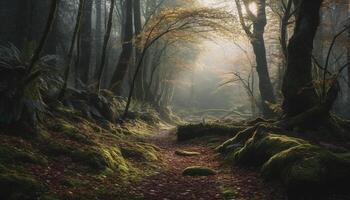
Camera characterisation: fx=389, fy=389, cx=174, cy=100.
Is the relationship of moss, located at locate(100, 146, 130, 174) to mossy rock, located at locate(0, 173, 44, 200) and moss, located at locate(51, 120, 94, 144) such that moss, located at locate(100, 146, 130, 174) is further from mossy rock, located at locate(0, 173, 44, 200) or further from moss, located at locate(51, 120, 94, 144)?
mossy rock, located at locate(0, 173, 44, 200)

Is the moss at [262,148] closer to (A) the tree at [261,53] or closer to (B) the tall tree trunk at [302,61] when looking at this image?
(B) the tall tree trunk at [302,61]

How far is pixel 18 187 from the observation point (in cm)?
539

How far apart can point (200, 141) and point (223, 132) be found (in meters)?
0.99

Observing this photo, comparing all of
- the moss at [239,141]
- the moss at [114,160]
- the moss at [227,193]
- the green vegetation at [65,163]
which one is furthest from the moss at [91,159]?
the moss at [239,141]

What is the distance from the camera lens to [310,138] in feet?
33.6

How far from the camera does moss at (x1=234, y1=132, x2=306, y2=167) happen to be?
8096 mm

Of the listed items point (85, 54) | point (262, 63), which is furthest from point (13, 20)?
point (262, 63)

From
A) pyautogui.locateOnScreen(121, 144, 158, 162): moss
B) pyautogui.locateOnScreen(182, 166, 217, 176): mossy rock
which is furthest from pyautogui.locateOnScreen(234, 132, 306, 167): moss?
pyautogui.locateOnScreen(121, 144, 158, 162): moss

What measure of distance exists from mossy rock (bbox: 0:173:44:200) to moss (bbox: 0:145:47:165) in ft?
2.12

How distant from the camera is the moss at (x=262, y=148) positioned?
8.10 meters

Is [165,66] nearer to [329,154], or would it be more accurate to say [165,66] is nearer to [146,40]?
[146,40]

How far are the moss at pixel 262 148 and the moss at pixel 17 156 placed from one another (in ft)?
14.7

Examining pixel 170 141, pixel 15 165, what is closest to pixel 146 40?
pixel 170 141

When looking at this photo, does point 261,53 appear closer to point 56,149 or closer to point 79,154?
point 79,154
